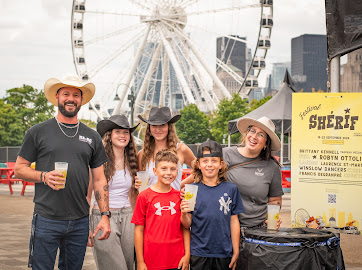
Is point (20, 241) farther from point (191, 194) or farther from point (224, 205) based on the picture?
point (191, 194)

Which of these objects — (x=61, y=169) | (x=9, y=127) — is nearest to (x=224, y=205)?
(x=61, y=169)

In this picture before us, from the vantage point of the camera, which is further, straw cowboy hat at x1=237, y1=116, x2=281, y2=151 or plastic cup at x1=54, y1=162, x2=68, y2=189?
straw cowboy hat at x1=237, y1=116, x2=281, y2=151

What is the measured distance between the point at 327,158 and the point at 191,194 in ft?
6.96

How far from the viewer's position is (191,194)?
4.37 metres

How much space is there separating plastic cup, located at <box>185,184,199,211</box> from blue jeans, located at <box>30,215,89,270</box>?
0.86 metres

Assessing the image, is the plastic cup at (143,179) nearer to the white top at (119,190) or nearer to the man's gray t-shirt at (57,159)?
the white top at (119,190)

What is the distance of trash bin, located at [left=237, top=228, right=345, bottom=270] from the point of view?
164 inches

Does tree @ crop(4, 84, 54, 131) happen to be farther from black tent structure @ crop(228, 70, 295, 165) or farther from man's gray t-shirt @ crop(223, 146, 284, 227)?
man's gray t-shirt @ crop(223, 146, 284, 227)

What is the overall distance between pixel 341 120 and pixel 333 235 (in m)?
1.85

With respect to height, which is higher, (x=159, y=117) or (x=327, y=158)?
(x=159, y=117)

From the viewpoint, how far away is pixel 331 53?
6477 mm

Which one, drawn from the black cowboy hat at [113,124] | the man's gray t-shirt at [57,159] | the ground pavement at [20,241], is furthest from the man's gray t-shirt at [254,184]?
the ground pavement at [20,241]

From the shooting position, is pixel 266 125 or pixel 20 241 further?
pixel 20 241

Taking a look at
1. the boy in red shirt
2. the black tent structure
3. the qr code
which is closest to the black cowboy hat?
the boy in red shirt
